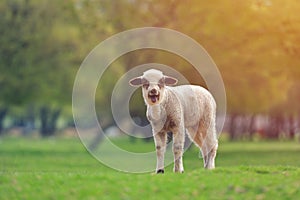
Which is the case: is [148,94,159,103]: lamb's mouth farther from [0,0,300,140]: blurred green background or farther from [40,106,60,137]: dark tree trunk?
[40,106,60,137]: dark tree trunk

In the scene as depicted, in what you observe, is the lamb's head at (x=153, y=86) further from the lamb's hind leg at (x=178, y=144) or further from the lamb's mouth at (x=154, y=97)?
the lamb's hind leg at (x=178, y=144)

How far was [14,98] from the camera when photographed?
43969 millimetres

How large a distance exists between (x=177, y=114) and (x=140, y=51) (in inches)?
1005

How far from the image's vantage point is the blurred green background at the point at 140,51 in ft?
128

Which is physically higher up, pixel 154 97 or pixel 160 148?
pixel 154 97

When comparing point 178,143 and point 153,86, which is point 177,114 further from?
point 153,86

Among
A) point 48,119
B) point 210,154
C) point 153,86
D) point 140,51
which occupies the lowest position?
point 210,154

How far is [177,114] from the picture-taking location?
15375 mm

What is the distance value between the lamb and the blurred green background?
73.4ft

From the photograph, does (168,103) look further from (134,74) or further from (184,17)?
(184,17)

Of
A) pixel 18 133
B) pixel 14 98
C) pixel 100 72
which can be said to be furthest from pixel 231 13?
pixel 18 133

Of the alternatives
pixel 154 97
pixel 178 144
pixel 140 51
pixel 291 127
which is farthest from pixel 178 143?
pixel 291 127

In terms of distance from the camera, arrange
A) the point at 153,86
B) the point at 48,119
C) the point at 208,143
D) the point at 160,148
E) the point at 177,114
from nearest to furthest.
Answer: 1. the point at 153,86
2. the point at 177,114
3. the point at 160,148
4. the point at 208,143
5. the point at 48,119

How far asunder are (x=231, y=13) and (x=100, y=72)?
26.3 feet
